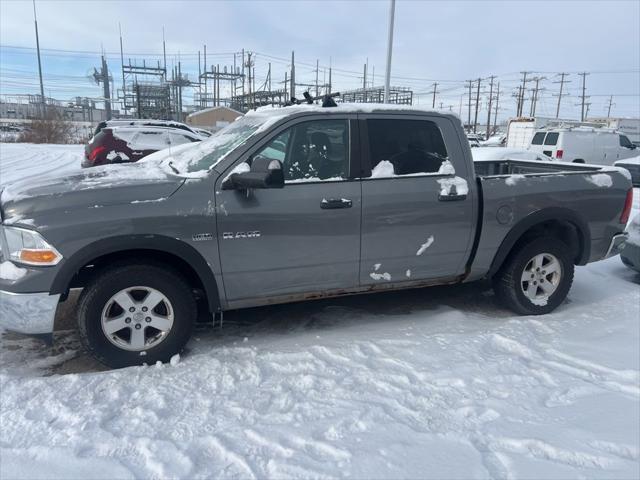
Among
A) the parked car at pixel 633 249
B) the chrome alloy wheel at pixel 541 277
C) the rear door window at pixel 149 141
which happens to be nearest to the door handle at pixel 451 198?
the chrome alloy wheel at pixel 541 277

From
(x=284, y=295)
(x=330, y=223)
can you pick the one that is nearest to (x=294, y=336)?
(x=284, y=295)

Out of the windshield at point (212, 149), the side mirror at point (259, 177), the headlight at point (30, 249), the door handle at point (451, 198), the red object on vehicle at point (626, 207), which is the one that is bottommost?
the headlight at point (30, 249)

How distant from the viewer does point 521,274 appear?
4.61 m

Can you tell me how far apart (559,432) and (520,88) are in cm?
7732

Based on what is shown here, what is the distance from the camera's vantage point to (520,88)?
71375 millimetres

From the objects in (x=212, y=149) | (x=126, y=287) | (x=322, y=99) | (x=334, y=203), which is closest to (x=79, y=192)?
(x=126, y=287)

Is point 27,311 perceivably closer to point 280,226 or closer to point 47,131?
point 280,226

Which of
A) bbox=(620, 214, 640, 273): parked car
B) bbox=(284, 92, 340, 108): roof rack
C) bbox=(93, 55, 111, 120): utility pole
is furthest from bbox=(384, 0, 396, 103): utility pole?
bbox=(93, 55, 111, 120): utility pole

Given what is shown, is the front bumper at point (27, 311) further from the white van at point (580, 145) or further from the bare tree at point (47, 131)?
the bare tree at point (47, 131)

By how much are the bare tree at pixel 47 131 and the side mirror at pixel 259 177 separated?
126ft

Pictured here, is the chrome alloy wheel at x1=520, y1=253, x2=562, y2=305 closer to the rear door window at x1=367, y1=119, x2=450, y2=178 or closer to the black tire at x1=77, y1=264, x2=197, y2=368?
the rear door window at x1=367, y1=119, x2=450, y2=178

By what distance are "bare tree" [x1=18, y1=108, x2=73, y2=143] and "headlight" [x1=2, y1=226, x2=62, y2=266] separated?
125 feet

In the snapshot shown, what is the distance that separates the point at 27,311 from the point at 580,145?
20.5 m

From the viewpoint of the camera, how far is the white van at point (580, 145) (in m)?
19.0
